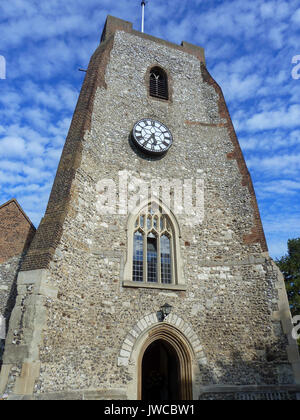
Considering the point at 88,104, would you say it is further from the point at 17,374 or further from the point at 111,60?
the point at 17,374

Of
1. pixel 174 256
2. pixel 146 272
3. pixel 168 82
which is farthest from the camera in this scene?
pixel 168 82

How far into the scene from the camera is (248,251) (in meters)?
11.8

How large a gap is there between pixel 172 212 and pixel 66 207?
436cm

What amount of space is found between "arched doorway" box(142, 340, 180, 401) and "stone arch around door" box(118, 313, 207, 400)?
1.04ft

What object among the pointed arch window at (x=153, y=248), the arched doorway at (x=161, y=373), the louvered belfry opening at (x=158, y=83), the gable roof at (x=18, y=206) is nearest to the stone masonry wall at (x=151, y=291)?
the pointed arch window at (x=153, y=248)

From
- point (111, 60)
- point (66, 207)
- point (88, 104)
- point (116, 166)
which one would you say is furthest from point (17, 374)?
point (111, 60)

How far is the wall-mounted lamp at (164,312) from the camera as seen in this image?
9977 millimetres

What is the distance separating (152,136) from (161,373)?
9804 mm

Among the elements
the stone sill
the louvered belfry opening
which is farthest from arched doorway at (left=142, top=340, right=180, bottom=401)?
the louvered belfry opening

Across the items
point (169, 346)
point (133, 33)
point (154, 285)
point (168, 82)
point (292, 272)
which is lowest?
point (169, 346)

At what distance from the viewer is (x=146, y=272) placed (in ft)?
36.1

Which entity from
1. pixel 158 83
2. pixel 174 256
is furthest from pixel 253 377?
pixel 158 83

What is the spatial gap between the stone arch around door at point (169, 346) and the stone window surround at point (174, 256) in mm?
982

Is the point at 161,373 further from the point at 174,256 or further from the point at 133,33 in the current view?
the point at 133,33
